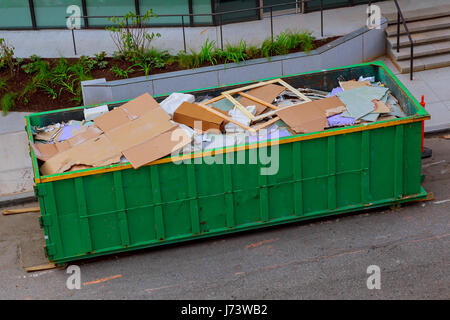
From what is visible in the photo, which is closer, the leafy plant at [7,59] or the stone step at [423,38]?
the leafy plant at [7,59]

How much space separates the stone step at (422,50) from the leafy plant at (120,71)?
19.6ft

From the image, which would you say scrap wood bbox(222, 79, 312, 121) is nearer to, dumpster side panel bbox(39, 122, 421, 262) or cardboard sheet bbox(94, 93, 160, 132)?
dumpster side panel bbox(39, 122, 421, 262)

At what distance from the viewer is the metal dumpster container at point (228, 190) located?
9734 millimetres

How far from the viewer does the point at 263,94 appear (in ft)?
37.8

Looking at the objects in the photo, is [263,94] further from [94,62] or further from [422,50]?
[422,50]

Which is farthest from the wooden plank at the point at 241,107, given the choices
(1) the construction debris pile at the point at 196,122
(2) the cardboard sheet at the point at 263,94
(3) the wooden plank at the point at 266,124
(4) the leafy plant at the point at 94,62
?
(4) the leafy plant at the point at 94,62

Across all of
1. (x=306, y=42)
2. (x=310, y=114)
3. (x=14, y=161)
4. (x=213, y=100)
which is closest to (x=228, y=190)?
(x=310, y=114)

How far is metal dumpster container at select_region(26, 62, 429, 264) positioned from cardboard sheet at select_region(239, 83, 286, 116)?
4.64 feet

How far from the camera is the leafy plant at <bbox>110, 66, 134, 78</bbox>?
14531mm

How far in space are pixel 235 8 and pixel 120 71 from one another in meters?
4.09

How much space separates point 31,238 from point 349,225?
506 centimetres

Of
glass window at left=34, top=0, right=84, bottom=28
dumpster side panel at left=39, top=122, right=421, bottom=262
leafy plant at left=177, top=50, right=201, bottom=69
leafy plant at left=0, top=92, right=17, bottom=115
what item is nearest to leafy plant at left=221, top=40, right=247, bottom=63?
leafy plant at left=177, top=50, right=201, bottom=69

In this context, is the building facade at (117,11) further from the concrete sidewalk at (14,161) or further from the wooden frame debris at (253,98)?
the wooden frame debris at (253,98)
